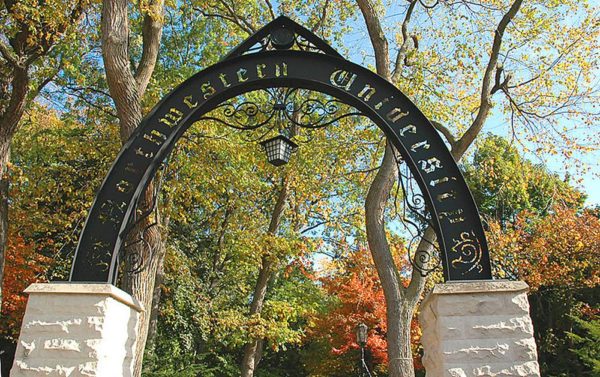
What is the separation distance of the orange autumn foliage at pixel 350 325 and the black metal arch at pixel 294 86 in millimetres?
11412

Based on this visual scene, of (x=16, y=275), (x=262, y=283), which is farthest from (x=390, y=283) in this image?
(x=16, y=275)

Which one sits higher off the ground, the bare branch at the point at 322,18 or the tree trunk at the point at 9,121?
the bare branch at the point at 322,18

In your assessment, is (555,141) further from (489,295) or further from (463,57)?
(489,295)

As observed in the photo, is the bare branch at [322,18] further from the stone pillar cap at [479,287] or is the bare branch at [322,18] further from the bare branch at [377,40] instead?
the stone pillar cap at [479,287]

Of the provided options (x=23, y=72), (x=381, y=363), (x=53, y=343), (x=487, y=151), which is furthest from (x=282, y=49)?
(x=381, y=363)

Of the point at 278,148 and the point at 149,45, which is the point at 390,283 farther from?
the point at 149,45

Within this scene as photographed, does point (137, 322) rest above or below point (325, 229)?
below

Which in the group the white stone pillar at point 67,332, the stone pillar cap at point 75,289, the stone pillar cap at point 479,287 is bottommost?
the white stone pillar at point 67,332

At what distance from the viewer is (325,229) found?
1463 centimetres

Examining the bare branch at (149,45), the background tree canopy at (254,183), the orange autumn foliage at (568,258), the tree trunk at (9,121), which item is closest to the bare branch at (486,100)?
the background tree canopy at (254,183)

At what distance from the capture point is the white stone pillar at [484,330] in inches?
153

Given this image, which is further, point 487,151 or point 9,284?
point 9,284

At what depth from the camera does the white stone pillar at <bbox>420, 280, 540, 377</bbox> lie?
12.7 ft

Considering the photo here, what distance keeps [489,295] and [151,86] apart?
8168mm
